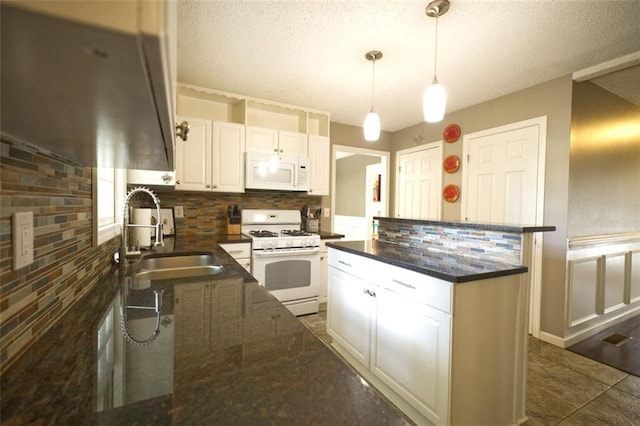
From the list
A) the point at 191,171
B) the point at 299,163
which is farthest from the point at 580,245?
the point at 191,171

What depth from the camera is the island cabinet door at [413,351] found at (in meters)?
1.43

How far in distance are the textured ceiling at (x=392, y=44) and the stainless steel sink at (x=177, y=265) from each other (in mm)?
1581

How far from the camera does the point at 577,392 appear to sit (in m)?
1.93

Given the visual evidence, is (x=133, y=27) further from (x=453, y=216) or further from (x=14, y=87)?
(x=453, y=216)

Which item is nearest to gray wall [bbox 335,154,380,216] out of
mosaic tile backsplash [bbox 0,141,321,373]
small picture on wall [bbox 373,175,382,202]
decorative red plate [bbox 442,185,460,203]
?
small picture on wall [bbox 373,175,382,202]

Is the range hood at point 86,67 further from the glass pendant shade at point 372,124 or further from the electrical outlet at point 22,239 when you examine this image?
the glass pendant shade at point 372,124

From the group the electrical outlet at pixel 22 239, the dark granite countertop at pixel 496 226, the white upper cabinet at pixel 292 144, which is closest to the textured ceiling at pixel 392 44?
the white upper cabinet at pixel 292 144

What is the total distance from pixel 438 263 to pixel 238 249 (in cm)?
194

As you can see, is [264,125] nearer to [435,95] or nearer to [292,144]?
[292,144]

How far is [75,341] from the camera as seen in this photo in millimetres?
708

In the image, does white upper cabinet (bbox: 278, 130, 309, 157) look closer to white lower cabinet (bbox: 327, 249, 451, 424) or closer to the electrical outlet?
white lower cabinet (bbox: 327, 249, 451, 424)

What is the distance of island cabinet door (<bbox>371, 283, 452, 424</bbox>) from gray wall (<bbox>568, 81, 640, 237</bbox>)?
204 centimetres

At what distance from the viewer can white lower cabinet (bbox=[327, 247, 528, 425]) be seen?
1405 millimetres

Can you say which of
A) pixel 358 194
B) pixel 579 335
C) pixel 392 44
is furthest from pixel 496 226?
pixel 358 194
